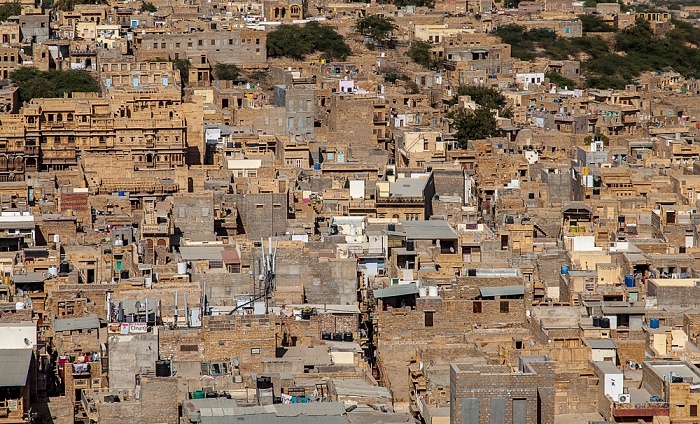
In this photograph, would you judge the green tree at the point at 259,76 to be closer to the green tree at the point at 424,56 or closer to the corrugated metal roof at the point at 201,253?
the green tree at the point at 424,56

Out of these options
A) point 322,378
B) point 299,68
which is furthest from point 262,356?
point 299,68

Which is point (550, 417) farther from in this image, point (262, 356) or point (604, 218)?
point (604, 218)

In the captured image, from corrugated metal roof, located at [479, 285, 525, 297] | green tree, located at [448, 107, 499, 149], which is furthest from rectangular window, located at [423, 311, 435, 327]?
green tree, located at [448, 107, 499, 149]

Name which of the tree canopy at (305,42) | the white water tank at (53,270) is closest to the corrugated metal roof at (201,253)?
the white water tank at (53,270)

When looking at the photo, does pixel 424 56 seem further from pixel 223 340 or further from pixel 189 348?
pixel 189 348

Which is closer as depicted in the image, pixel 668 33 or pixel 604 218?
pixel 604 218

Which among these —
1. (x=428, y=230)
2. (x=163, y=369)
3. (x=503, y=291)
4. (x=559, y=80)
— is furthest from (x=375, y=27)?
(x=163, y=369)
